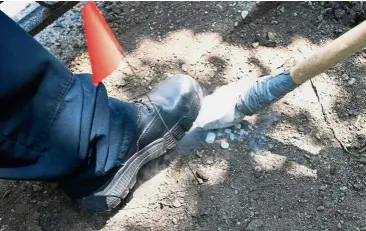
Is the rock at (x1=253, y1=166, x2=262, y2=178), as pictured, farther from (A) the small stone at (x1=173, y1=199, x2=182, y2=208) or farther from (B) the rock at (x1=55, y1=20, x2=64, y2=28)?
(B) the rock at (x1=55, y1=20, x2=64, y2=28)

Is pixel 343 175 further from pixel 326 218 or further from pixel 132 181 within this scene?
pixel 132 181

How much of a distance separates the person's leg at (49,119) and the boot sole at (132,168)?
2.2 inches

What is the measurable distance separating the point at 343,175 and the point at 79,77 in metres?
Result: 0.93

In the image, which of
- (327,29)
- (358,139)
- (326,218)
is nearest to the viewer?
(326,218)

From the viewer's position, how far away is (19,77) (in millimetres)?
1469

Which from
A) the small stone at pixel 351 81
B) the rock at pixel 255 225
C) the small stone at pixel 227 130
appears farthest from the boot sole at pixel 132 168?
the small stone at pixel 351 81

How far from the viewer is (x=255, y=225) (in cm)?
173

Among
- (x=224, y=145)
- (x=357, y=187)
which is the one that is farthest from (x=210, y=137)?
(x=357, y=187)

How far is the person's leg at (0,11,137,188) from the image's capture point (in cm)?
147

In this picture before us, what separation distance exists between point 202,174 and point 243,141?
20 cm

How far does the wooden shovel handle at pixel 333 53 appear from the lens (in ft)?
4.91

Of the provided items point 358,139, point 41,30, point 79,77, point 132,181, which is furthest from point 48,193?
point 358,139

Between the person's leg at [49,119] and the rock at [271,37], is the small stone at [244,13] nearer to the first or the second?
the rock at [271,37]

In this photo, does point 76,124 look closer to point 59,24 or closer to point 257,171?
point 257,171
